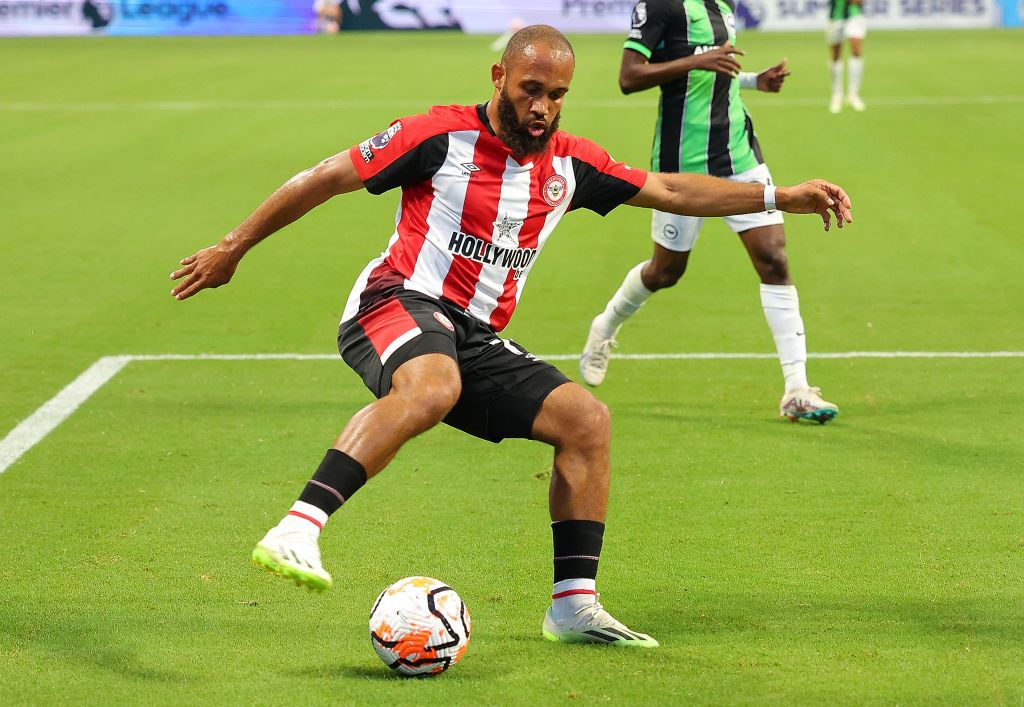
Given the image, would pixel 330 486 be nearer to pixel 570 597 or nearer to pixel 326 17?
pixel 570 597

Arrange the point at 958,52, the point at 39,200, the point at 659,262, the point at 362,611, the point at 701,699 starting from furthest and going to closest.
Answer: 1. the point at 958,52
2. the point at 39,200
3. the point at 659,262
4. the point at 362,611
5. the point at 701,699

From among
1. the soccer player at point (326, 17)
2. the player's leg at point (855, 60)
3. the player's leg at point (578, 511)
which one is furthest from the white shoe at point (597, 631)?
the soccer player at point (326, 17)

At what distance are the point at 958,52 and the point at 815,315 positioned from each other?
2166cm

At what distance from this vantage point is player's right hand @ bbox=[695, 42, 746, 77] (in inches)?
314

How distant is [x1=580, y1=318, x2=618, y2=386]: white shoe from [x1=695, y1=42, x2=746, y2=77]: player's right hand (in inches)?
65.1

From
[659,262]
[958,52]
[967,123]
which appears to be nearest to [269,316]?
[659,262]

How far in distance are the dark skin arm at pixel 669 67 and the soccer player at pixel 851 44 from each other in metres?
13.9

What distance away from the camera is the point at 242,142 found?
19422mm

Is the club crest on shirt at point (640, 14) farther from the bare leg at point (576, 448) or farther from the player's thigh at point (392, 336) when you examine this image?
the bare leg at point (576, 448)

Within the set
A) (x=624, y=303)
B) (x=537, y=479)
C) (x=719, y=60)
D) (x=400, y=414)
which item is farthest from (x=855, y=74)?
(x=400, y=414)

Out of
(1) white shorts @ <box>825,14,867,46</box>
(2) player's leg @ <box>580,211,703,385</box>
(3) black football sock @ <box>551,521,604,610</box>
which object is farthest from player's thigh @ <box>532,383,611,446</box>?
(1) white shorts @ <box>825,14,867,46</box>

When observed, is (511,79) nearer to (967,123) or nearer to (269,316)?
(269,316)

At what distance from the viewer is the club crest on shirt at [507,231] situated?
17.0ft

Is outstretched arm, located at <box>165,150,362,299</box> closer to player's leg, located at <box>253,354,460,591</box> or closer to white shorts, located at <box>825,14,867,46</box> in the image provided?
player's leg, located at <box>253,354,460,591</box>
